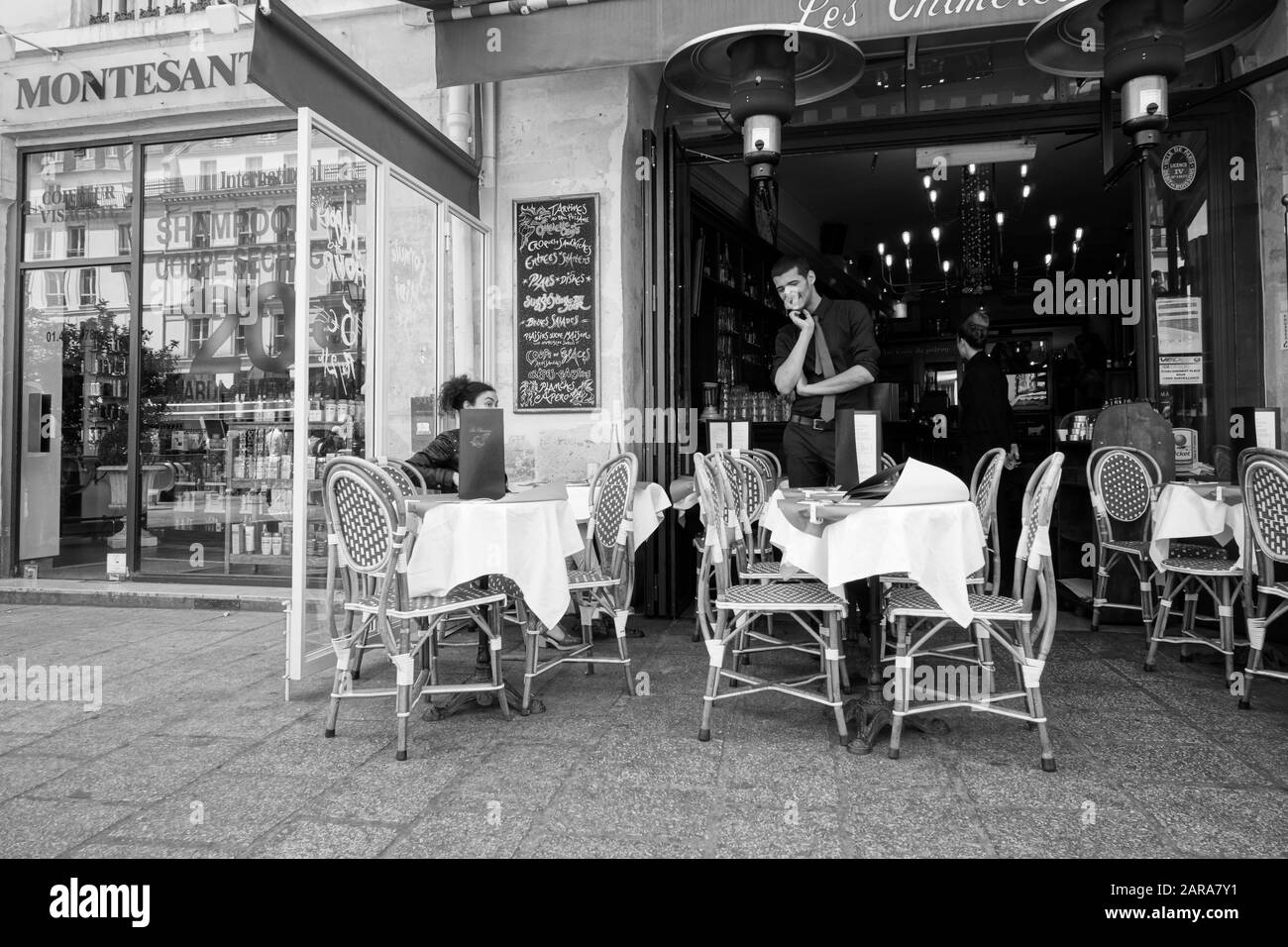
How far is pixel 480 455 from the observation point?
135 inches

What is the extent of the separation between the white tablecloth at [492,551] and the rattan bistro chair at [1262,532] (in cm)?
276

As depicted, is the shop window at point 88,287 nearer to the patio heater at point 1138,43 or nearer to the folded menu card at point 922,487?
the folded menu card at point 922,487

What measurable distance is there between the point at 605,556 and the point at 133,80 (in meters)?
5.16

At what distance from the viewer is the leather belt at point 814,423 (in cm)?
425

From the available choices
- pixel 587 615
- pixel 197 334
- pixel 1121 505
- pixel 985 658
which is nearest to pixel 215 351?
pixel 197 334

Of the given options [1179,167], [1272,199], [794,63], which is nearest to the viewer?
[794,63]

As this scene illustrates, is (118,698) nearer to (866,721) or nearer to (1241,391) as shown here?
(866,721)

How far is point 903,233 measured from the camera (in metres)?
10.5

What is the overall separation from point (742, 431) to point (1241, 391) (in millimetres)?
3117

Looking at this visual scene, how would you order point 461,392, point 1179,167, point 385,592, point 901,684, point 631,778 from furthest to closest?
point 1179,167 < point 461,392 < point 385,592 < point 901,684 < point 631,778

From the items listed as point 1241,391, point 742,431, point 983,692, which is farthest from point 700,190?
point 983,692

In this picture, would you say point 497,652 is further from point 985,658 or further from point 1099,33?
point 1099,33

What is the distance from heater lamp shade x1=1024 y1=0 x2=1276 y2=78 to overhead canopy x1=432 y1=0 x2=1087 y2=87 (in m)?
0.13

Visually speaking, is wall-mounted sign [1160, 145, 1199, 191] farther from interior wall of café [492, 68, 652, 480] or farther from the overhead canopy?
interior wall of café [492, 68, 652, 480]
